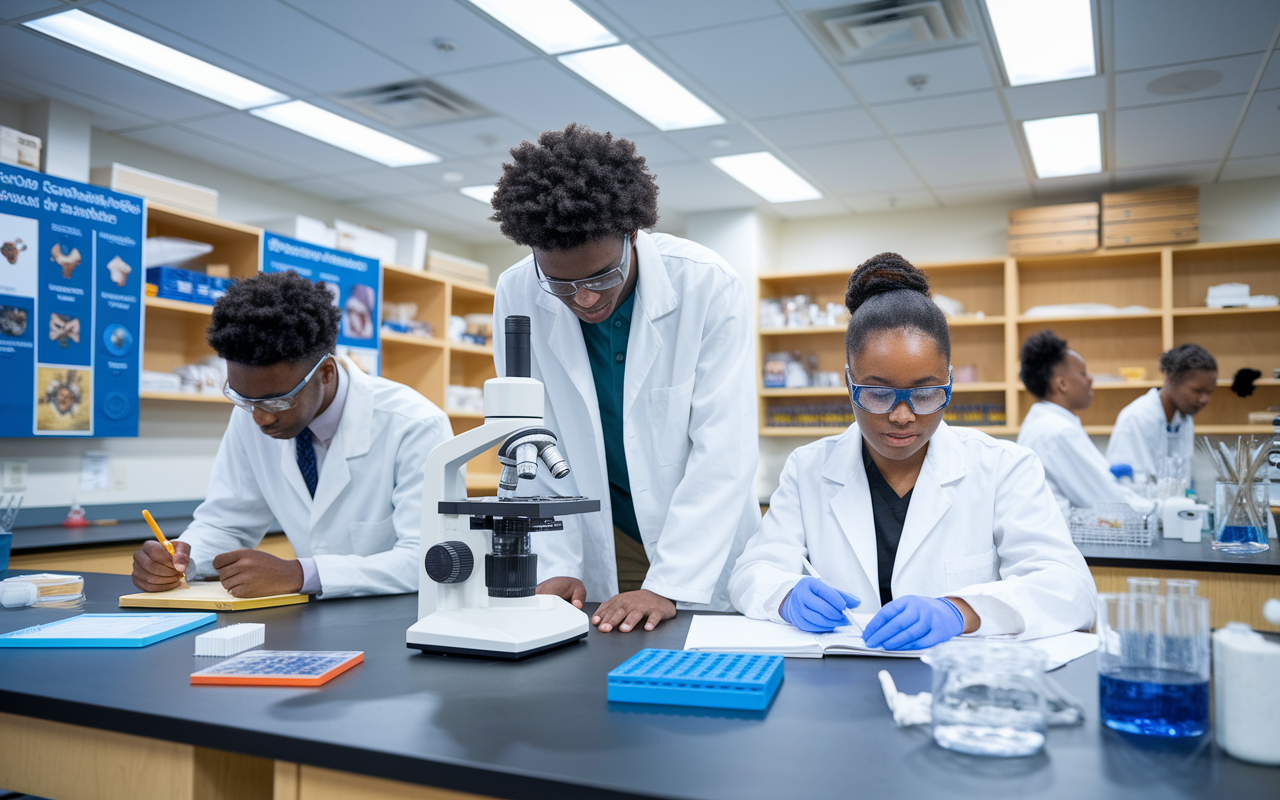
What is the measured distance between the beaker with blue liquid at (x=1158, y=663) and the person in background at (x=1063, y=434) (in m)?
2.49

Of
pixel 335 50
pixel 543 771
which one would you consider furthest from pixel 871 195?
pixel 543 771

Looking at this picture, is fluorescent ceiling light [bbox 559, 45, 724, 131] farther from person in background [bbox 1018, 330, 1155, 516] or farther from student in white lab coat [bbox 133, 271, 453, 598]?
student in white lab coat [bbox 133, 271, 453, 598]

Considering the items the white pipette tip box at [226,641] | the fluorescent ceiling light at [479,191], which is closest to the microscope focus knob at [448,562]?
the white pipette tip box at [226,641]

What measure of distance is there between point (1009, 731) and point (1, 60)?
4.24m

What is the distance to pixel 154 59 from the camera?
3.49 m

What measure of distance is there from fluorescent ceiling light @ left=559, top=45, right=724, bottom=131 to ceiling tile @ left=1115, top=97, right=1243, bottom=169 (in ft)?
6.56

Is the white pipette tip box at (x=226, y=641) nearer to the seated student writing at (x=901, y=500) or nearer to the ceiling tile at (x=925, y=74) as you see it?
the seated student writing at (x=901, y=500)

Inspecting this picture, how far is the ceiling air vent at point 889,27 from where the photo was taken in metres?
3.08

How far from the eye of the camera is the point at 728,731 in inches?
32.2

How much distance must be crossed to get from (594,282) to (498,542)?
490mm

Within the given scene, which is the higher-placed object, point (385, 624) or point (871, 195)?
point (871, 195)

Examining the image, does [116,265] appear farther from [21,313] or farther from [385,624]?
[385,624]

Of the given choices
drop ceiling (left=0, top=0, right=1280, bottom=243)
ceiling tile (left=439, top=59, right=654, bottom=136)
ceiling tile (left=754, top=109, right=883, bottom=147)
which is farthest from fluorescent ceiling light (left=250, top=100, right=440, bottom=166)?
ceiling tile (left=754, top=109, right=883, bottom=147)

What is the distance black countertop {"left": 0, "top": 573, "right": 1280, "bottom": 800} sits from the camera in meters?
0.70
